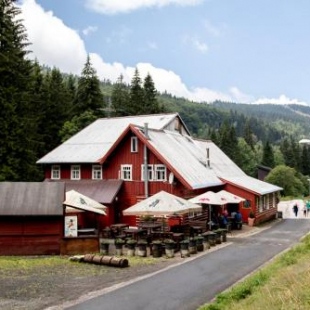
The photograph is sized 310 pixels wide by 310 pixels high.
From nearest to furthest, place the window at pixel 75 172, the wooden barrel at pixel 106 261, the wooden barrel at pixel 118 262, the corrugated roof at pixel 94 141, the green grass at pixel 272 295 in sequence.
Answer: the green grass at pixel 272 295 < the wooden barrel at pixel 118 262 < the wooden barrel at pixel 106 261 < the window at pixel 75 172 < the corrugated roof at pixel 94 141

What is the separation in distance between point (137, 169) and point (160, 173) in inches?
81.2

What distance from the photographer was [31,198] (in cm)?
2453

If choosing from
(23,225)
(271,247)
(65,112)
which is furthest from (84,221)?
(65,112)

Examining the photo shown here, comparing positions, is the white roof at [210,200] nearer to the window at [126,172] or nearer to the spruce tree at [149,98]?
the window at [126,172]

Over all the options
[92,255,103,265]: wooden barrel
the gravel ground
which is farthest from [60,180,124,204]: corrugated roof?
[92,255,103,265]: wooden barrel

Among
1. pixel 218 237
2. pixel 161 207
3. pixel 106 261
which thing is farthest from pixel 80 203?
pixel 218 237

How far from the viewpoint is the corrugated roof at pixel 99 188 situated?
35938mm

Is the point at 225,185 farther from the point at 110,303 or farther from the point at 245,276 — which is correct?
the point at 110,303

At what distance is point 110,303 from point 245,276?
6322mm

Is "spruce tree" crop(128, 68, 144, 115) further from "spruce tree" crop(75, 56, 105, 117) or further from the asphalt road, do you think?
the asphalt road

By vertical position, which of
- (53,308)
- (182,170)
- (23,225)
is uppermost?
(182,170)

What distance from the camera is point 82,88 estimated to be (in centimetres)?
6481

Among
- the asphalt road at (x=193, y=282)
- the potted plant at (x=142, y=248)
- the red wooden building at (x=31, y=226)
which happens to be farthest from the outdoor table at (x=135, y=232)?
the asphalt road at (x=193, y=282)

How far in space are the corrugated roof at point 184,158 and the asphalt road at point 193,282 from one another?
8395mm
